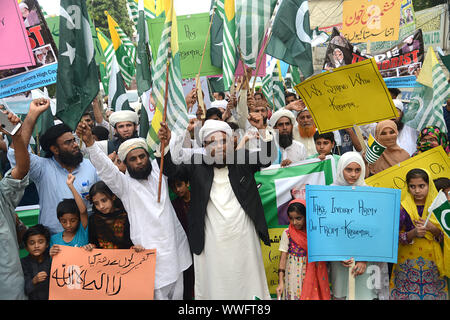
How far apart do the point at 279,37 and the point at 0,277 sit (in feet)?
11.9

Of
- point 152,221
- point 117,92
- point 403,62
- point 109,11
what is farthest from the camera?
point 109,11

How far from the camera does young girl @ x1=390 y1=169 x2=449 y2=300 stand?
3344 mm

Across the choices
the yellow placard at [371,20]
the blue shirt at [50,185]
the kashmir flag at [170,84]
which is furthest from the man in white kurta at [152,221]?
the yellow placard at [371,20]

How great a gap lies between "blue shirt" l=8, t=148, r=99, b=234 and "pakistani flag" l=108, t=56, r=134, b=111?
2.14 metres

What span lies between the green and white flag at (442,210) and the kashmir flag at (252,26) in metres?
2.29

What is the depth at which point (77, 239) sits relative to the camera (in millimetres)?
3518

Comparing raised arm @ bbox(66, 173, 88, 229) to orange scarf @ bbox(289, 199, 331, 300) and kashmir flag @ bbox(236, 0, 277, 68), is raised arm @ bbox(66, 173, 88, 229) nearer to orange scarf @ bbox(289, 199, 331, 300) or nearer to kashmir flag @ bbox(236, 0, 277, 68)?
orange scarf @ bbox(289, 199, 331, 300)

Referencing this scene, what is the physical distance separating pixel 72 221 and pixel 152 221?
0.72 m

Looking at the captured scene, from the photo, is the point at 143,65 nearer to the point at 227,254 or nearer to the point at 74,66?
the point at 74,66

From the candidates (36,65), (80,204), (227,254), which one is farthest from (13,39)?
(227,254)

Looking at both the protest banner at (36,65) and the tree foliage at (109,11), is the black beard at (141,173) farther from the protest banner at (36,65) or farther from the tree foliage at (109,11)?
the tree foliage at (109,11)

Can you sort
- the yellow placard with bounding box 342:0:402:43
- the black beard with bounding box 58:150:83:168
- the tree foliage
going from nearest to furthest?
1. the black beard with bounding box 58:150:83:168
2. the yellow placard with bounding box 342:0:402:43
3. the tree foliage

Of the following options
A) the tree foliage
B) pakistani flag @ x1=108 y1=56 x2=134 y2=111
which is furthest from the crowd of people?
the tree foliage

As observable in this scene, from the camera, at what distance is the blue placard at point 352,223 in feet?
10.8
